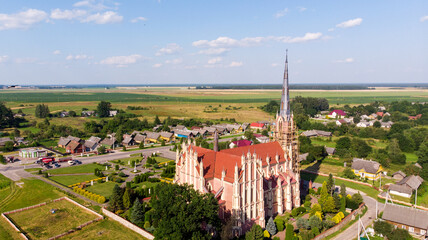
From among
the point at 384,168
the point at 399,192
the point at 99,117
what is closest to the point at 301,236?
the point at 399,192

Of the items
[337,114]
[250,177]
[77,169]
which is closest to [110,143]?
[77,169]

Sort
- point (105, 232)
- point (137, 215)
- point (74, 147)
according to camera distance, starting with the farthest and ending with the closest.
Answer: point (74, 147), point (137, 215), point (105, 232)

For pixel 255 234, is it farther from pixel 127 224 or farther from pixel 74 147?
pixel 74 147

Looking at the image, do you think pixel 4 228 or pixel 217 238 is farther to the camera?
pixel 4 228

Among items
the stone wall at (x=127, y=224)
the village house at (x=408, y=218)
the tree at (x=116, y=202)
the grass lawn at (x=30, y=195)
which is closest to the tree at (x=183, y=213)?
the stone wall at (x=127, y=224)

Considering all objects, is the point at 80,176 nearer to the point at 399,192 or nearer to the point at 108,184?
the point at 108,184

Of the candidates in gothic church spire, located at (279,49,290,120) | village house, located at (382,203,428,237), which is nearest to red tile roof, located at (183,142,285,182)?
gothic church spire, located at (279,49,290,120)
